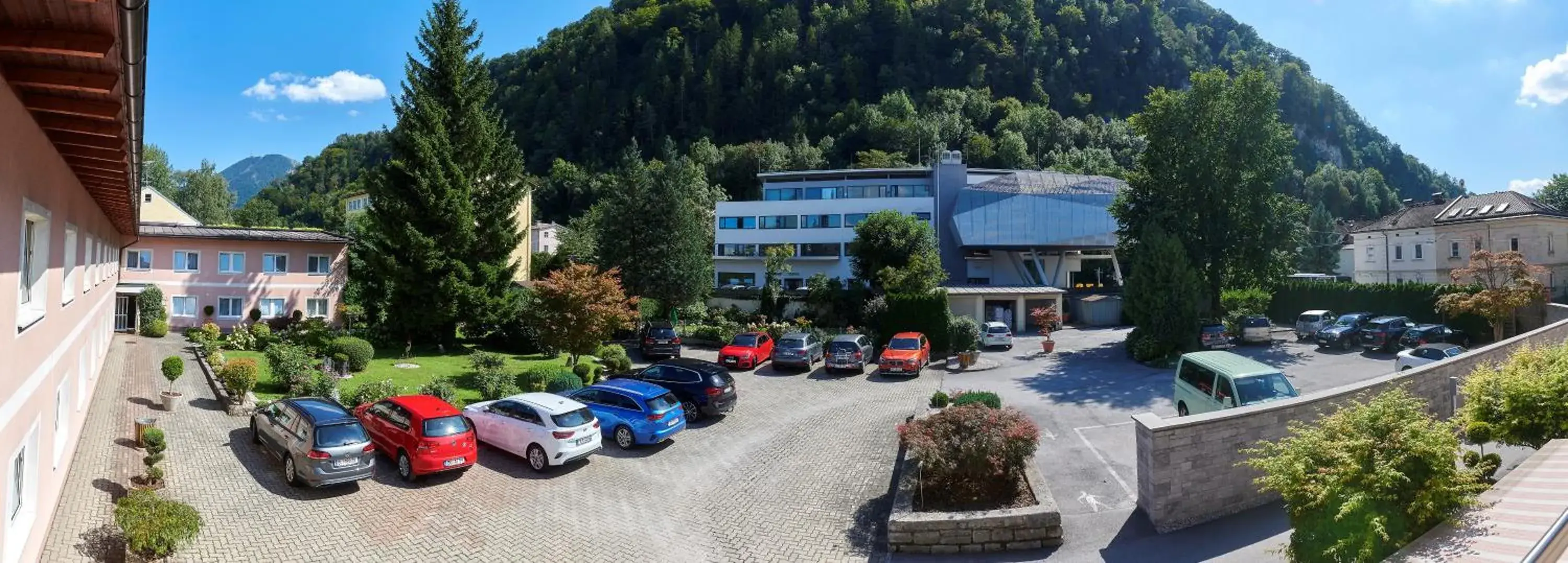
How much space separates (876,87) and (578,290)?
10358cm

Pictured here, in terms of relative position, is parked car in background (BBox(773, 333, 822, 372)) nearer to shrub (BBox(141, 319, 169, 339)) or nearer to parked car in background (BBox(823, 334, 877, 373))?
parked car in background (BBox(823, 334, 877, 373))

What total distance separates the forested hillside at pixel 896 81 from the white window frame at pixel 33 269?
99.3 meters

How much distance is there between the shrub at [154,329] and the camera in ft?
105

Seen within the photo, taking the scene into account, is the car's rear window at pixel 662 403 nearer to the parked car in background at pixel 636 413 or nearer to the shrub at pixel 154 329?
the parked car in background at pixel 636 413

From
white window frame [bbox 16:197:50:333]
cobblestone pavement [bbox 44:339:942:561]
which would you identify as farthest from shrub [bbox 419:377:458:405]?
white window frame [bbox 16:197:50:333]

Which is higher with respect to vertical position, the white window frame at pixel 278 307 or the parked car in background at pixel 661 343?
the white window frame at pixel 278 307

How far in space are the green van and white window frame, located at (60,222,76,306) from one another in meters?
20.1

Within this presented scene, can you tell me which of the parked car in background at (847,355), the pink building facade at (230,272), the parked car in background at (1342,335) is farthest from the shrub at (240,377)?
the parked car in background at (1342,335)

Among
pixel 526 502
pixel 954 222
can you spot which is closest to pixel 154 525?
pixel 526 502

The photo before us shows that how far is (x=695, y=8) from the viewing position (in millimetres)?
142875

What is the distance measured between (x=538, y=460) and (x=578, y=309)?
11953mm

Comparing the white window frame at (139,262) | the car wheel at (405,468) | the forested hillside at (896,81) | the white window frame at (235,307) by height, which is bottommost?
the car wheel at (405,468)

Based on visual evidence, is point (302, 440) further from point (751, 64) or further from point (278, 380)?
point (751, 64)

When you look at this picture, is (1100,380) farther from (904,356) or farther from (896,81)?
(896,81)
